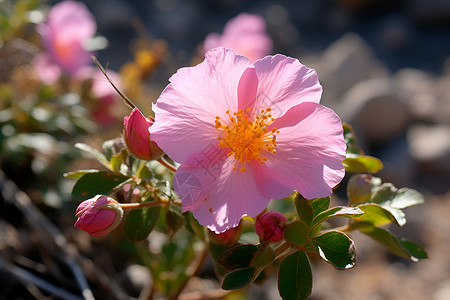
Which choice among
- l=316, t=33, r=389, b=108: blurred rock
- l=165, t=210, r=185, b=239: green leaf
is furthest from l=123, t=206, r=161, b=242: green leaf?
l=316, t=33, r=389, b=108: blurred rock

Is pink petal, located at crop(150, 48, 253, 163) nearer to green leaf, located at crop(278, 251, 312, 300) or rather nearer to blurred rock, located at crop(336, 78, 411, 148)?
green leaf, located at crop(278, 251, 312, 300)

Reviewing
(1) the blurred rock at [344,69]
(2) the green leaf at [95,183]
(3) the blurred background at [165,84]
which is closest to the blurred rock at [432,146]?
(3) the blurred background at [165,84]

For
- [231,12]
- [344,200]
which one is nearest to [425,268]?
[344,200]

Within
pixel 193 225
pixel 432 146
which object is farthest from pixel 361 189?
pixel 432 146

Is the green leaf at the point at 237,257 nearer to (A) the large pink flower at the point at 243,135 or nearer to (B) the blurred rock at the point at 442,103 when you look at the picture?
(A) the large pink flower at the point at 243,135

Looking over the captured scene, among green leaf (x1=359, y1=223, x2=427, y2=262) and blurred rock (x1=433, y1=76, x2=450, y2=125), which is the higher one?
green leaf (x1=359, y1=223, x2=427, y2=262)

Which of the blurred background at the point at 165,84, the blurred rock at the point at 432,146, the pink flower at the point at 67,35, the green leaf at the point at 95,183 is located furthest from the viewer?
the blurred rock at the point at 432,146
